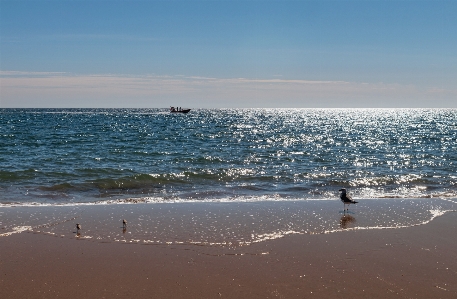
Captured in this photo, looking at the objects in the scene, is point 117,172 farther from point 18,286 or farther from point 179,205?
point 18,286

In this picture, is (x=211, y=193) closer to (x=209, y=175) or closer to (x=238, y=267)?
(x=209, y=175)

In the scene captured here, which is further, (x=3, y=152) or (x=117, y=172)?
(x=3, y=152)

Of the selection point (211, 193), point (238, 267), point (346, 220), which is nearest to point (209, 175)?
point (211, 193)

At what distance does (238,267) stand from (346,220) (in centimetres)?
520

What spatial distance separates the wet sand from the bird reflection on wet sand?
1187 millimetres

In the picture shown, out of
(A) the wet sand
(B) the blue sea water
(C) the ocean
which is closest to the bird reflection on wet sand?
(C) the ocean

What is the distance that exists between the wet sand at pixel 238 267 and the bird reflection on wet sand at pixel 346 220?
119 centimetres

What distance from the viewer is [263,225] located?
12258 millimetres

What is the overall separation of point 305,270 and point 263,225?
3.47 meters

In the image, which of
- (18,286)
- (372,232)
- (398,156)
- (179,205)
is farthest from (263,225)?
(398,156)

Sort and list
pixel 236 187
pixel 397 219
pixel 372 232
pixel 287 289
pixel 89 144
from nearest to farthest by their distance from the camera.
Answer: pixel 287 289, pixel 372 232, pixel 397 219, pixel 236 187, pixel 89 144

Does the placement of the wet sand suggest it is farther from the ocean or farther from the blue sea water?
the blue sea water

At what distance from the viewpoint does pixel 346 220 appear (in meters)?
13.0

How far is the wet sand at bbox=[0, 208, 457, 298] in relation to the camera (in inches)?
311
